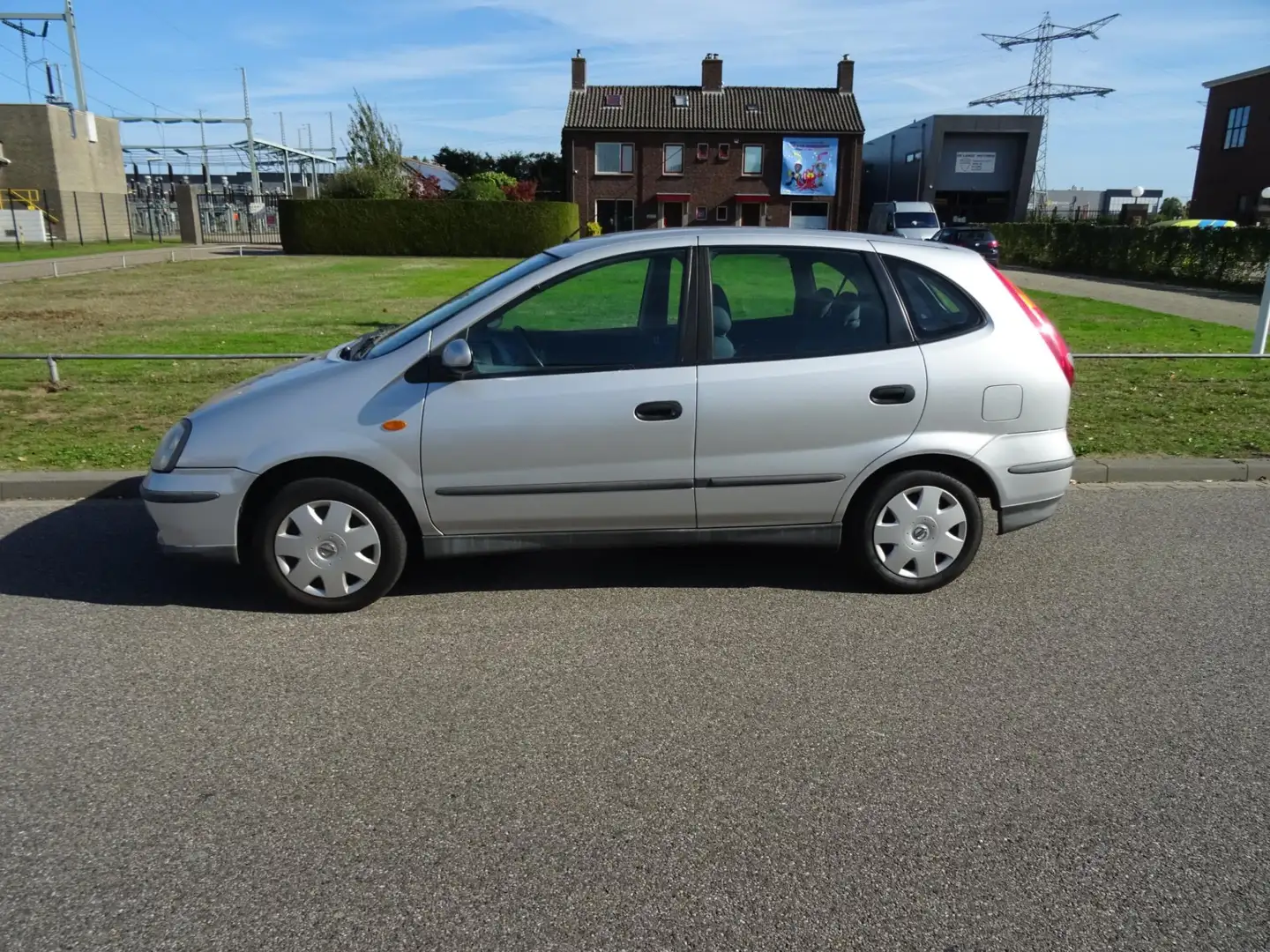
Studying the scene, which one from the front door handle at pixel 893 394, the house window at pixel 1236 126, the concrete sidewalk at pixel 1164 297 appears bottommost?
the concrete sidewalk at pixel 1164 297

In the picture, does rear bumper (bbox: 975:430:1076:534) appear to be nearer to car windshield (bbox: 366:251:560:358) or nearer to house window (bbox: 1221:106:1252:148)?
car windshield (bbox: 366:251:560:358)

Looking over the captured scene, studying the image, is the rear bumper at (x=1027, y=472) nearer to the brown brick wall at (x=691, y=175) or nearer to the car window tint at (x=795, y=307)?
the car window tint at (x=795, y=307)

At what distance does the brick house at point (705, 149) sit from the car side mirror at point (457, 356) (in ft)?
165

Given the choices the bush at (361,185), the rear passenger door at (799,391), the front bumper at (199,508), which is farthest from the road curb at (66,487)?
the bush at (361,185)

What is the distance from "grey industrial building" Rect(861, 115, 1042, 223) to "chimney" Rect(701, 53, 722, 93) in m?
12.4

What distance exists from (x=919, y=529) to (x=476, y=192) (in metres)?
41.9

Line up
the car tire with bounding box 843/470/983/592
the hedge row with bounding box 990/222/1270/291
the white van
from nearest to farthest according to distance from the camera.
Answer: the car tire with bounding box 843/470/983/592
the hedge row with bounding box 990/222/1270/291
the white van

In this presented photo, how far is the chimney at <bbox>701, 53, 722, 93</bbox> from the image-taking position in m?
54.4

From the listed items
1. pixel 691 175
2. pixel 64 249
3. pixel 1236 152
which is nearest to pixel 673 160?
pixel 691 175

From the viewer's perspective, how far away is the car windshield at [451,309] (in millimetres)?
4630

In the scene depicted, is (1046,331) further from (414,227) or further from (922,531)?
(414,227)

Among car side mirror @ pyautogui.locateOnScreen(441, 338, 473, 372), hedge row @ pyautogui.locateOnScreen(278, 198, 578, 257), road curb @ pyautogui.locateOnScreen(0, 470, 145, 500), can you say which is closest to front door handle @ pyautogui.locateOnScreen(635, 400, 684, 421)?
car side mirror @ pyautogui.locateOnScreen(441, 338, 473, 372)

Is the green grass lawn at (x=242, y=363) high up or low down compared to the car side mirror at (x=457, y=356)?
down

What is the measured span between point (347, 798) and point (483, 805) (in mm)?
440
